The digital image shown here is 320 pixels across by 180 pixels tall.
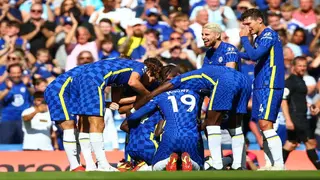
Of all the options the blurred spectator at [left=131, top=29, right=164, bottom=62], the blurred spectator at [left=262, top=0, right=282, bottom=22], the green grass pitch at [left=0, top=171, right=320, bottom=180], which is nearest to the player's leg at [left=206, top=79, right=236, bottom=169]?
the green grass pitch at [left=0, top=171, right=320, bottom=180]

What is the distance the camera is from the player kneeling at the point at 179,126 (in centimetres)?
1350

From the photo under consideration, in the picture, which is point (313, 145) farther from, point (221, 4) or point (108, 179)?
point (108, 179)

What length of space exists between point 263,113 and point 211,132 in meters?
0.70

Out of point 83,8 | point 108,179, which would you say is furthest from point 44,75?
point 108,179

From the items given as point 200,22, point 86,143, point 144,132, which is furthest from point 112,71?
point 200,22

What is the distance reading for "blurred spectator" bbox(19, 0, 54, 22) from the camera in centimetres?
1936

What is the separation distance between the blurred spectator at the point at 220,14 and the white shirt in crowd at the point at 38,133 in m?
4.11

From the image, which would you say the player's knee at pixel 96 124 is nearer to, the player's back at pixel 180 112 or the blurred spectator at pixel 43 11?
the player's back at pixel 180 112

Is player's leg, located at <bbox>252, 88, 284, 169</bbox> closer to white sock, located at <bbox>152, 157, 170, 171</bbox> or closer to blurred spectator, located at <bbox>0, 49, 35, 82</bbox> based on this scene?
white sock, located at <bbox>152, 157, 170, 171</bbox>

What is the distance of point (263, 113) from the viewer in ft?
43.9

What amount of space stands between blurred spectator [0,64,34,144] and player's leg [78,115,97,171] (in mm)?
3857

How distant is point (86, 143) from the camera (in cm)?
1357

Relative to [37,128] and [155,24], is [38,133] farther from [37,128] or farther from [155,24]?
[155,24]

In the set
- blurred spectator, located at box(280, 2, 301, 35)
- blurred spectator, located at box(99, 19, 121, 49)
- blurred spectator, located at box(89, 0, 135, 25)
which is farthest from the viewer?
blurred spectator, located at box(280, 2, 301, 35)
